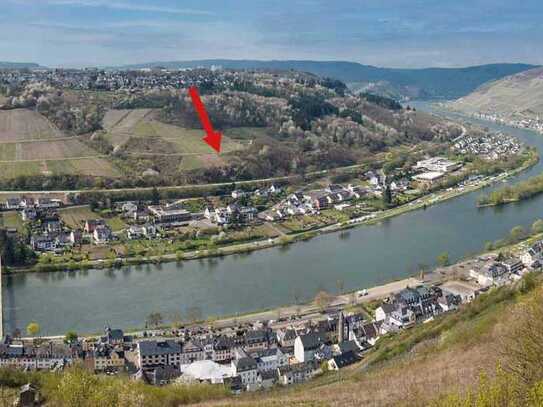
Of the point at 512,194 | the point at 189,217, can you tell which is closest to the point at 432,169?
the point at 512,194

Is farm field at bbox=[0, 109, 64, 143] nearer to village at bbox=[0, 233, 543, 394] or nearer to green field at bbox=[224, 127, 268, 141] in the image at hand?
green field at bbox=[224, 127, 268, 141]

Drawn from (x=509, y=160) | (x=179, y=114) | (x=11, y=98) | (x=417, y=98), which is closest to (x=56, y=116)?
(x=11, y=98)

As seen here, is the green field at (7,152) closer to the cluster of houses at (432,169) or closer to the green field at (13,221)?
the green field at (13,221)

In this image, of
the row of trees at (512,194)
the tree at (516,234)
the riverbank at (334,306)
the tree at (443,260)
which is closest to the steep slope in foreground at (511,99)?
the row of trees at (512,194)

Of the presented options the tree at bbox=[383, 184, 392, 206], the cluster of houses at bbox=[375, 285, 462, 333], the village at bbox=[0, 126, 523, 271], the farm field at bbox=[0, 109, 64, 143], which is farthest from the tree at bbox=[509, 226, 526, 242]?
the farm field at bbox=[0, 109, 64, 143]

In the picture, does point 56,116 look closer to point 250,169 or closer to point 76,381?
point 250,169
